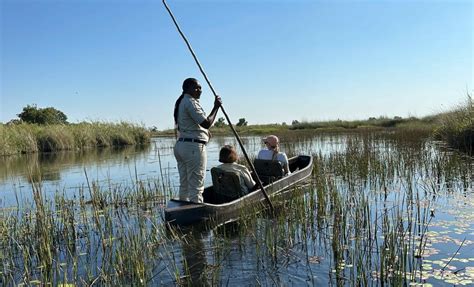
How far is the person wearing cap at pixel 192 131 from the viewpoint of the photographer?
6.50 meters

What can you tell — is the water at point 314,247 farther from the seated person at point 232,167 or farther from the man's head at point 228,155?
the man's head at point 228,155

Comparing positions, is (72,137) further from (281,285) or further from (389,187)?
(281,285)

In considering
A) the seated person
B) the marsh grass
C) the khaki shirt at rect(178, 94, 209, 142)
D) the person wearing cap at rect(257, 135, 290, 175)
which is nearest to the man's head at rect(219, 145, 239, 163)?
the seated person

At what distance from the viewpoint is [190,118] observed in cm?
658

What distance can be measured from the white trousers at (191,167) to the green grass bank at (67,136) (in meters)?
21.8

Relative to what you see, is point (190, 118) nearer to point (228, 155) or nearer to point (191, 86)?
point (191, 86)

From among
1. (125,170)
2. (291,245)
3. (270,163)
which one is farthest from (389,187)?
(125,170)

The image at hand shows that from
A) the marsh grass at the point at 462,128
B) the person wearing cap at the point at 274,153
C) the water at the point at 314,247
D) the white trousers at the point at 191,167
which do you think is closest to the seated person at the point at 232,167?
the white trousers at the point at 191,167

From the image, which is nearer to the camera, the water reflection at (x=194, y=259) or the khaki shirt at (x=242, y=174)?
the water reflection at (x=194, y=259)

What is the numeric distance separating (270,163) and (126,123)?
2751cm

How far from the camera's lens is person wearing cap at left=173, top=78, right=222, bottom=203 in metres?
6.50

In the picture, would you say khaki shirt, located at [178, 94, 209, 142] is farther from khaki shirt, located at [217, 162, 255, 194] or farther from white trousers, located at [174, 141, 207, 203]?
khaki shirt, located at [217, 162, 255, 194]

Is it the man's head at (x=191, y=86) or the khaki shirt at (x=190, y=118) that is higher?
the man's head at (x=191, y=86)

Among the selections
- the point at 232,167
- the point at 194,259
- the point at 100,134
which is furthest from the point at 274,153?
the point at 100,134
